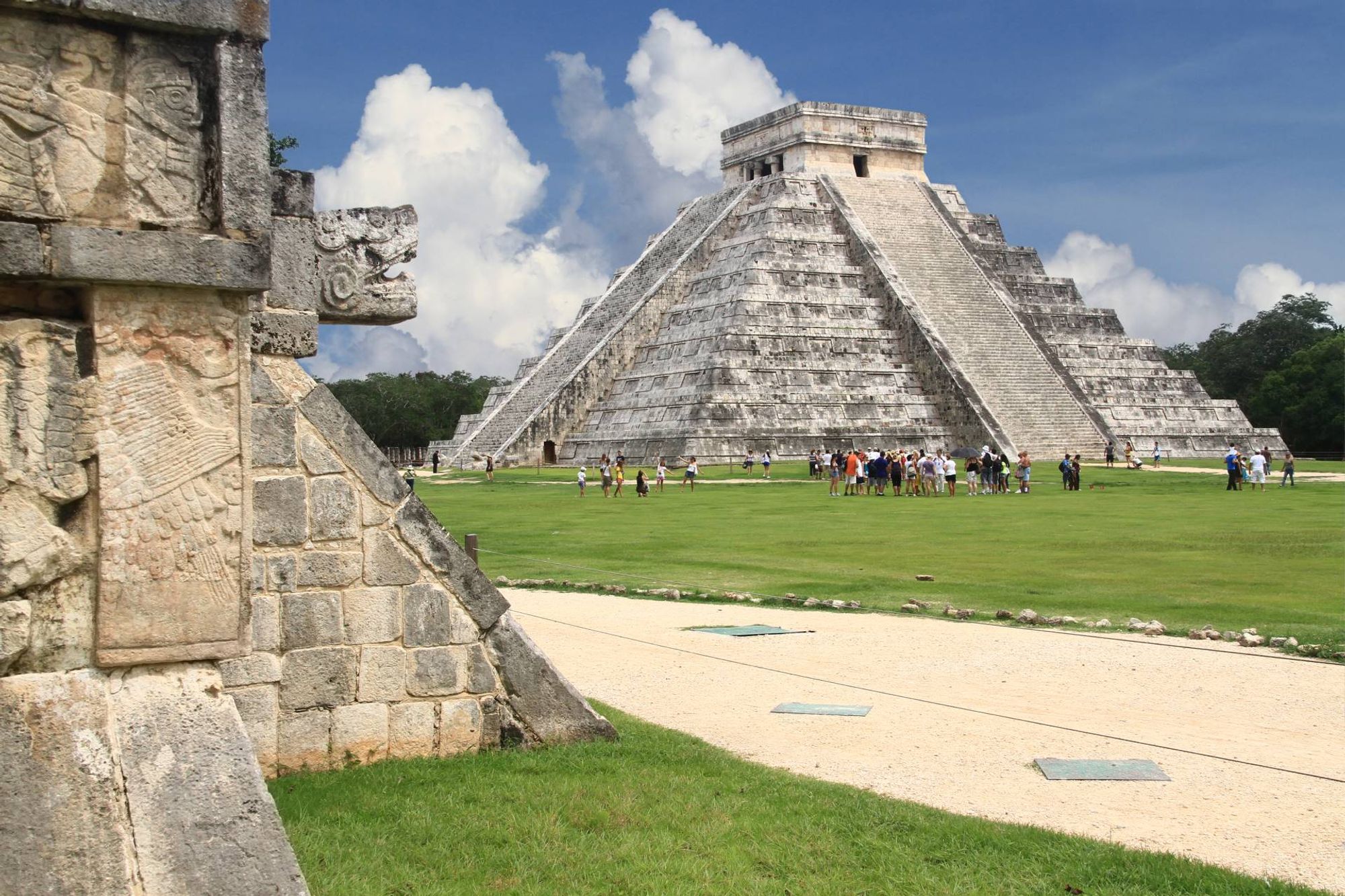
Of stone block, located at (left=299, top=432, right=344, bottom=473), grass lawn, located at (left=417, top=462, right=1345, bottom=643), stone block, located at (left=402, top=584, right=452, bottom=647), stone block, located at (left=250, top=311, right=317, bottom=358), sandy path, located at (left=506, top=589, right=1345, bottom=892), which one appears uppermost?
stone block, located at (left=250, top=311, right=317, bottom=358)

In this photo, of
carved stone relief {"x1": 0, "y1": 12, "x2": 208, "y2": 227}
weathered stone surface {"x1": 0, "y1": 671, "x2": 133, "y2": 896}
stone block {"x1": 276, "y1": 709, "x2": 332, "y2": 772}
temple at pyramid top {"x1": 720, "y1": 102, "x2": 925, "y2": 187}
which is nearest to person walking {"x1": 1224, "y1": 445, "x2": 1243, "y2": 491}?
temple at pyramid top {"x1": 720, "y1": 102, "x2": 925, "y2": 187}

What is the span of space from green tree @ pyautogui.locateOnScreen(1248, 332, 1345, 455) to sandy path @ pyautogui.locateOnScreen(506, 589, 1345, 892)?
49.5m

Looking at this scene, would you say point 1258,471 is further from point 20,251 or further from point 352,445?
point 20,251

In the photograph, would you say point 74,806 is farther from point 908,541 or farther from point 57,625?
point 908,541

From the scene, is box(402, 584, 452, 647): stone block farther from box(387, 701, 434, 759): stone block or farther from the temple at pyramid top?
the temple at pyramid top

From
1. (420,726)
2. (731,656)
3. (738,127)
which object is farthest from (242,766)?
(738,127)

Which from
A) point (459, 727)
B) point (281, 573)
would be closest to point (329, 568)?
point (281, 573)

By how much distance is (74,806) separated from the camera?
3.42 m

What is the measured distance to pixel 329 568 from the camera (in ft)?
19.1

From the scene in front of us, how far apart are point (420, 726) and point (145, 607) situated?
245 cm

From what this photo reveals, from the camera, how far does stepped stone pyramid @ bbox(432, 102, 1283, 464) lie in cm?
4259

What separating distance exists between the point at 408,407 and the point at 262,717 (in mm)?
76923

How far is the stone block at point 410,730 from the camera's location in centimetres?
593

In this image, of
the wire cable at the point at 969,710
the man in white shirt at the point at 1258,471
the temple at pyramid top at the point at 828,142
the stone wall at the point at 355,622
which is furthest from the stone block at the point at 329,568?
the temple at pyramid top at the point at 828,142
